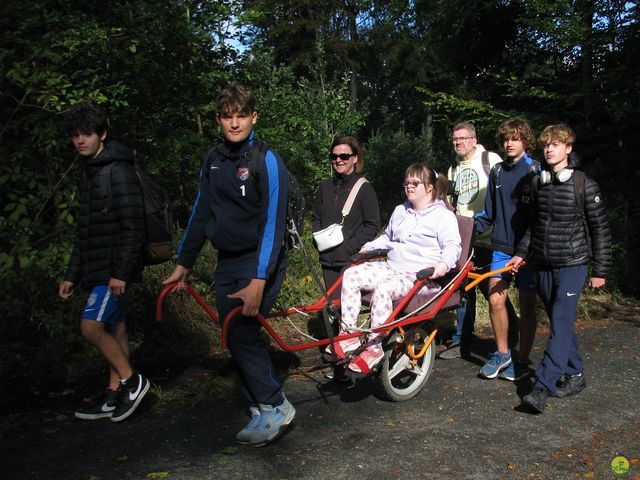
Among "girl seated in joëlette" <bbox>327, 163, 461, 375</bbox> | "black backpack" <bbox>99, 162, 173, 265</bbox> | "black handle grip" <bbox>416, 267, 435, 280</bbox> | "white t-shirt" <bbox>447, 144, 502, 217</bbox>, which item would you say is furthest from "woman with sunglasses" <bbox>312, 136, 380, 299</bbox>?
"black backpack" <bbox>99, 162, 173, 265</bbox>

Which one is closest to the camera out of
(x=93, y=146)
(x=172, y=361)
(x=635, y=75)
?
(x=93, y=146)

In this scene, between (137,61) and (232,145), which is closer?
(232,145)

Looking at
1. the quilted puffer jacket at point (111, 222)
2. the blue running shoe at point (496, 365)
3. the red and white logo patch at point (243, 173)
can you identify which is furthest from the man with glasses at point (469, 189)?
the quilted puffer jacket at point (111, 222)

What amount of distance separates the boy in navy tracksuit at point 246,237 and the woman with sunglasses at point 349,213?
1.37m

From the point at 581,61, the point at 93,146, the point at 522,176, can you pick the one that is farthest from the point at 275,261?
the point at 581,61

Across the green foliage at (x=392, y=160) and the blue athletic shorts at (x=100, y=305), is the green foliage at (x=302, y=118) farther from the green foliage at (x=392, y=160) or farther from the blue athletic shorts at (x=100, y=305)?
the green foliage at (x=392, y=160)

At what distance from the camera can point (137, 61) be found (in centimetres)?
691

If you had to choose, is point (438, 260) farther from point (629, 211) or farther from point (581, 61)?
point (581, 61)

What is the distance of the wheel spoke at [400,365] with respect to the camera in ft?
17.0

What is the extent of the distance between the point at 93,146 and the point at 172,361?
8.56 feet

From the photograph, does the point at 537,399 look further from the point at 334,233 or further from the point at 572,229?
the point at 334,233

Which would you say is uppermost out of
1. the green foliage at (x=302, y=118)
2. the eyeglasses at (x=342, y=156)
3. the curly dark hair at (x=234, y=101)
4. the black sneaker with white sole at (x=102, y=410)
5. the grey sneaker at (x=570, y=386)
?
the green foliage at (x=302, y=118)

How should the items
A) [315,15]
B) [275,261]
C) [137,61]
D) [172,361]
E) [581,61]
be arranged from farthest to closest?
[315,15] < [581,61] < [137,61] < [172,361] < [275,261]

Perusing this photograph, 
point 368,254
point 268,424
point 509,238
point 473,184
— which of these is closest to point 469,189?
point 473,184
